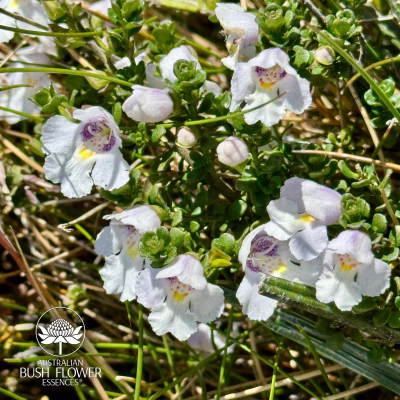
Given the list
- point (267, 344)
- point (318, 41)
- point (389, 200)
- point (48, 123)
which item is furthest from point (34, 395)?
point (318, 41)

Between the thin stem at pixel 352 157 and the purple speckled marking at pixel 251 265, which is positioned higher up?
the thin stem at pixel 352 157

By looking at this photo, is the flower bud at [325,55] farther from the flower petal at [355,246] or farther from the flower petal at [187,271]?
the flower petal at [187,271]

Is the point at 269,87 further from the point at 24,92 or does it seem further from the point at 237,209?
the point at 24,92

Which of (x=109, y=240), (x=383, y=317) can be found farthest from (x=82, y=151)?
(x=383, y=317)

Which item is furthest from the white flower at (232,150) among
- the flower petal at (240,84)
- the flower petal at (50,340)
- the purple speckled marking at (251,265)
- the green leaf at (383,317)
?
the flower petal at (50,340)

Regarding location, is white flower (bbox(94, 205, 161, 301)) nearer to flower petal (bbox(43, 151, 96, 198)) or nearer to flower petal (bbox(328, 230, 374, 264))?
flower petal (bbox(43, 151, 96, 198))

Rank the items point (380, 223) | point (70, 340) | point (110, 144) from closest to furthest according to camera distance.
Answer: point (380, 223) < point (110, 144) < point (70, 340)
